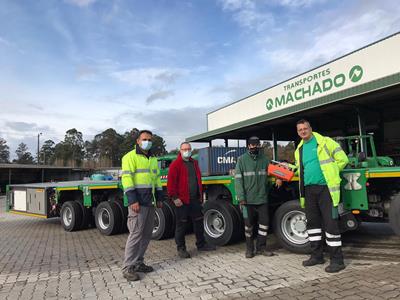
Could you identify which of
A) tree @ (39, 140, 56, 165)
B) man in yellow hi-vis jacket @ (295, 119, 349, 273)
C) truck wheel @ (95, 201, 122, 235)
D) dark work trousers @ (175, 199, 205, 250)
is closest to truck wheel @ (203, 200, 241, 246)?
dark work trousers @ (175, 199, 205, 250)

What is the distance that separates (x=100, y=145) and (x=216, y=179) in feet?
304

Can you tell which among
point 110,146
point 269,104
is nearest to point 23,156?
point 110,146

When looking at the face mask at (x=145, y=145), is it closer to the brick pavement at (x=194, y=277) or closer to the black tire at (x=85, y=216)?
the brick pavement at (x=194, y=277)

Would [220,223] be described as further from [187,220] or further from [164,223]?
[164,223]

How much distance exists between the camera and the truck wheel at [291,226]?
5.52 m

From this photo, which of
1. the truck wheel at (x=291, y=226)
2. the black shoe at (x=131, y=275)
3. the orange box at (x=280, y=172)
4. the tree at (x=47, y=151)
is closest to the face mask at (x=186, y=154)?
the orange box at (x=280, y=172)

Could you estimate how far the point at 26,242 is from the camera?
8.17 metres

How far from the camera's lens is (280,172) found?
18.6 feet

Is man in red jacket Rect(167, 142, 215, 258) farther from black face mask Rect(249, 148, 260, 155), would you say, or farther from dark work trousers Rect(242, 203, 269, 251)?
black face mask Rect(249, 148, 260, 155)

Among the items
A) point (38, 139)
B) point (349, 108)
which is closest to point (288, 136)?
point (349, 108)

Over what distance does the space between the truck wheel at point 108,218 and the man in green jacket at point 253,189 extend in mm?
4048

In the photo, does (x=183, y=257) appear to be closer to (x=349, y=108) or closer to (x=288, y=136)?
(x=349, y=108)

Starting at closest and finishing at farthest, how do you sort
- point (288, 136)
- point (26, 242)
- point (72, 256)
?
point (72, 256) → point (26, 242) → point (288, 136)

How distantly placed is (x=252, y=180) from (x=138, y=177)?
1.83 meters
